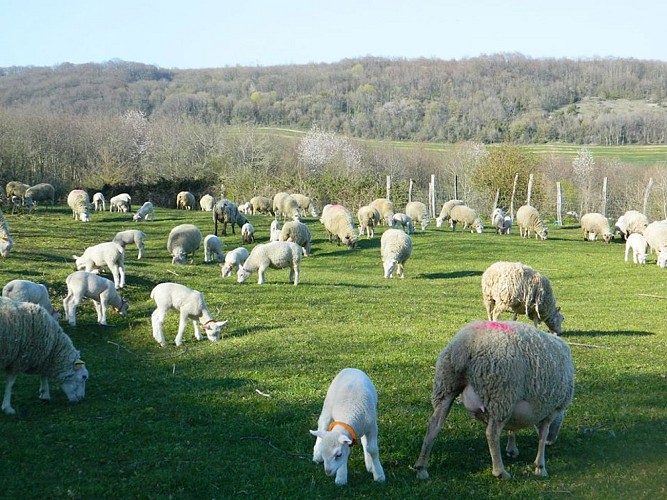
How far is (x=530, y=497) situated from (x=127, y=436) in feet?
17.0

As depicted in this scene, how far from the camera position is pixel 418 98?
163 m

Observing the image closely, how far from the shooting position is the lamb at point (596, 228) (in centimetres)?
4022

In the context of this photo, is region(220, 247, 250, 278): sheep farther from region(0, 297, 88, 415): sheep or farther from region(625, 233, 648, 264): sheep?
region(625, 233, 648, 264): sheep

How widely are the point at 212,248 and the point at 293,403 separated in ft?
63.4

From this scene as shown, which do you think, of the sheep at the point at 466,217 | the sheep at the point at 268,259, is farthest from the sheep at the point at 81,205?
the sheep at the point at 466,217

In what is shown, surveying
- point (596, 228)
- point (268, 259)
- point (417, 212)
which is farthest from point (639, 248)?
point (417, 212)

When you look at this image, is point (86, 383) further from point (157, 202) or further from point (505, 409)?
point (157, 202)

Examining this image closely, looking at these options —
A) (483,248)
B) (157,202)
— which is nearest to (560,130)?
(157,202)

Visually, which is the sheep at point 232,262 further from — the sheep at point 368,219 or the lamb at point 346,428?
the lamb at point 346,428

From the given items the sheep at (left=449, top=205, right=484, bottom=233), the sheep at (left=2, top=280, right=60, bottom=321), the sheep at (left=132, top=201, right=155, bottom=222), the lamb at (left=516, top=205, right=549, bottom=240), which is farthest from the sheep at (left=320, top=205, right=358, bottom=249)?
the sheep at (left=2, top=280, right=60, bottom=321)

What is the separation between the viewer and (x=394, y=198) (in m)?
58.7

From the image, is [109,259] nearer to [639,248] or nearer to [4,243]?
[4,243]

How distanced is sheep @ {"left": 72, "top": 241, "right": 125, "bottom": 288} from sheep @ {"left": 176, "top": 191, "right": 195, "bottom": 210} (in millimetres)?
37928

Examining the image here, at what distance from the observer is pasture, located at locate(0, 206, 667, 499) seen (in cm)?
768
